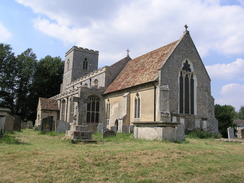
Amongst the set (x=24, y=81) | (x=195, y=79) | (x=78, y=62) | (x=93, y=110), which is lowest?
(x=93, y=110)

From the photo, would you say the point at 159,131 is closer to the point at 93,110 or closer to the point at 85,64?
the point at 93,110

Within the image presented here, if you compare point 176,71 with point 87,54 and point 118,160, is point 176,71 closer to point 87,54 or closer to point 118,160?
point 118,160

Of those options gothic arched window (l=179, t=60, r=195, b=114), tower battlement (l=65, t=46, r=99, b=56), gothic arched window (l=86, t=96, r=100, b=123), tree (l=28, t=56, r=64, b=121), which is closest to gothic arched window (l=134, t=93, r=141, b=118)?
gothic arched window (l=179, t=60, r=195, b=114)

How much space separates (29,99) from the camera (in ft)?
143

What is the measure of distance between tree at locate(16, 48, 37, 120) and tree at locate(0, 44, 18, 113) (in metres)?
0.87

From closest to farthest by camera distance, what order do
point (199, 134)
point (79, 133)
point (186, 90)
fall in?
1. point (79, 133)
2. point (199, 134)
3. point (186, 90)

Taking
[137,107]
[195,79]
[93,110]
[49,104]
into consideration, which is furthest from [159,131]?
[49,104]

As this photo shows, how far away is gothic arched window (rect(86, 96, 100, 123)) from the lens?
26.9 m

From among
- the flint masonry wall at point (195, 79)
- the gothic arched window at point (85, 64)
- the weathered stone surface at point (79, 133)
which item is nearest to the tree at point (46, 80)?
the gothic arched window at point (85, 64)

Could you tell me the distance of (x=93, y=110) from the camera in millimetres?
27266

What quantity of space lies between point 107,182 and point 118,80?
22229mm

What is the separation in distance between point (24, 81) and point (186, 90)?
3422 centimetres

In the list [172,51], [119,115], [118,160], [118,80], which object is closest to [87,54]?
[118,80]

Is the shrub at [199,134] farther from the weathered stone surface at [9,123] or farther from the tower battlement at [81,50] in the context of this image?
the tower battlement at [81,50]
